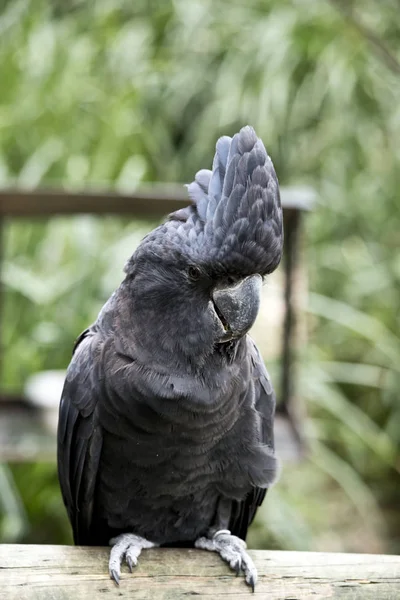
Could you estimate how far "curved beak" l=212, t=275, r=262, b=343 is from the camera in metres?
1.37

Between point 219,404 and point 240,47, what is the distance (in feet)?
13.3

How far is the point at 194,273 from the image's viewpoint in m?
1.39

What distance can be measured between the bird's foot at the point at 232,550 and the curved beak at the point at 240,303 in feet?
1.75

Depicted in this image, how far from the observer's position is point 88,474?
1681 mm

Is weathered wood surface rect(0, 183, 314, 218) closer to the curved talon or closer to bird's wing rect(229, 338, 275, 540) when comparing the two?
bird's wing rect(229, 338, 275, 540)

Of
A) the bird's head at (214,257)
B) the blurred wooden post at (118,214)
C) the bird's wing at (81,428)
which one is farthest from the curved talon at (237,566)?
the blurred wooden post at (118,214)

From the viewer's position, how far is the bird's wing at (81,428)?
1.61 metres

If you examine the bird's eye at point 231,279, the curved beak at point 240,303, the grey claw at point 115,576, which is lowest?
the grey claw at point 115,576

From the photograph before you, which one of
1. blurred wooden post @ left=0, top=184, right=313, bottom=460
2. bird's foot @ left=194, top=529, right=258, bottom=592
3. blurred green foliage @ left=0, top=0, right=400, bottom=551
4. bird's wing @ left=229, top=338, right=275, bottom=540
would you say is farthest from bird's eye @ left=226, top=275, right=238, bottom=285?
blurred green foliage @ left=0, top=0, right=400, bottom=551

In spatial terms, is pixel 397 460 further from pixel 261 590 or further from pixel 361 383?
pixel 261 590

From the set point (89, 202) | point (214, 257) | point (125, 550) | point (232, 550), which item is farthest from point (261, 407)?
point (89, 202)

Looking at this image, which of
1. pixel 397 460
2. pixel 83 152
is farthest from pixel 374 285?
pixel 83 152

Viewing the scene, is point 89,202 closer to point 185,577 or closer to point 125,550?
point 125,550

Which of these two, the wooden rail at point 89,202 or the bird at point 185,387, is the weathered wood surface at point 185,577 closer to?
the bird at point 185,387
